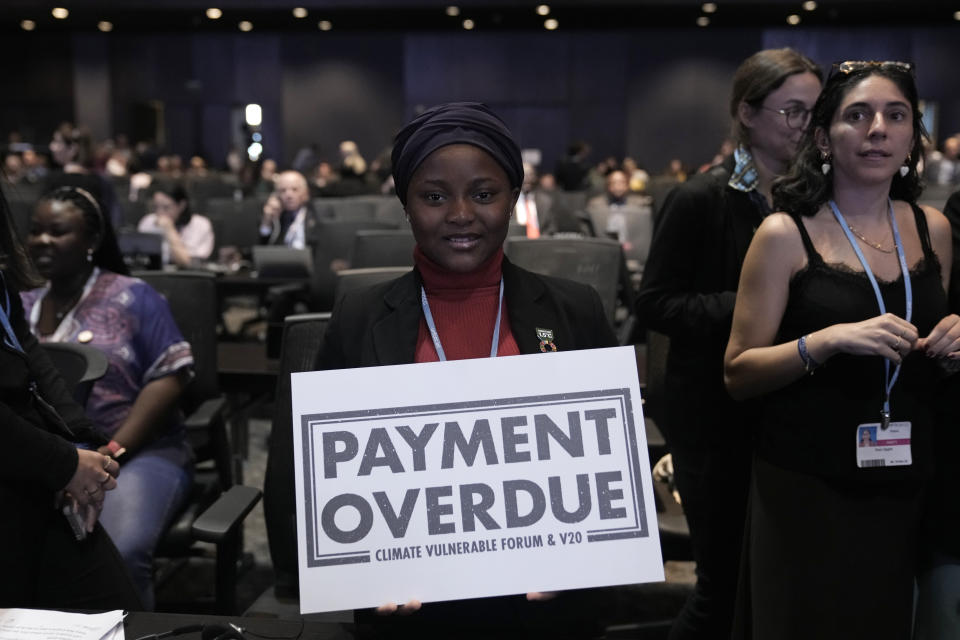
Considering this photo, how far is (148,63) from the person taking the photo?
65.4 ft

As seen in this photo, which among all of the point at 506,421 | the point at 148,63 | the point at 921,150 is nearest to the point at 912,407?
the point at 921,150

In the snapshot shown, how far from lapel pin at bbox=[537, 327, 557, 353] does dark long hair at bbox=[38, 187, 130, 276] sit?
177cm

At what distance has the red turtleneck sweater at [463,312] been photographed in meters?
1.40

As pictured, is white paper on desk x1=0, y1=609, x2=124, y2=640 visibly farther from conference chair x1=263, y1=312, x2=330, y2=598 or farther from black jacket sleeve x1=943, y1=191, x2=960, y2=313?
black jacket sleeve x1=943, y1=191, x2=960, y2=313

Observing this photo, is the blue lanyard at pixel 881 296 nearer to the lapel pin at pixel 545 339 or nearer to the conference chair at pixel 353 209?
the lapel pin at pixel 545 339

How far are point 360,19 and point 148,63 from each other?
6313mm

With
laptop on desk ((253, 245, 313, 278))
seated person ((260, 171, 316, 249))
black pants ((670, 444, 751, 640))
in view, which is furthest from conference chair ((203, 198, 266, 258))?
black pants ((670, 444, 751, 640))

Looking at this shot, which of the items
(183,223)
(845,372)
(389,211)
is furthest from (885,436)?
(183,223)

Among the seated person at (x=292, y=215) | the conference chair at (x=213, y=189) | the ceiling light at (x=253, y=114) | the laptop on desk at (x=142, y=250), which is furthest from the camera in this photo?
the ceiling light at (x=253, y=114)

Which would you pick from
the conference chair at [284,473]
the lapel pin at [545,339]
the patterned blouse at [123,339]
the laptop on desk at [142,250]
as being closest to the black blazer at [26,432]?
the conference chair at [284,473]

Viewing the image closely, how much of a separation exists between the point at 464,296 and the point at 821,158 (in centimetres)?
76

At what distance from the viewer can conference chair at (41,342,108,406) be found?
7.00ft

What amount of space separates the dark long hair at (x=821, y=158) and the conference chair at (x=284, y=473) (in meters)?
1.05

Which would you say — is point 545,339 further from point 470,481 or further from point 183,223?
point 183,223
